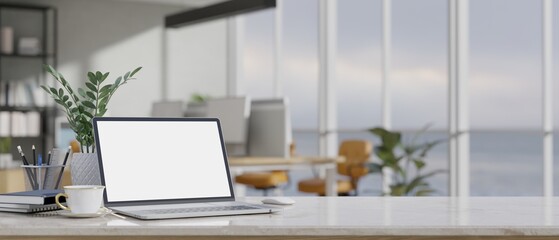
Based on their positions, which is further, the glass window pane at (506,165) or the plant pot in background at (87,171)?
the glass window pane at (506,165)

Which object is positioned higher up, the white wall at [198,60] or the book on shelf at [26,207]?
the white wall at [198,60]

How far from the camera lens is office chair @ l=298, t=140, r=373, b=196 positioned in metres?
7.00

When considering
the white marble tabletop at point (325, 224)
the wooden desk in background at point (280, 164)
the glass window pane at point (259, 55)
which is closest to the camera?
the white marble tabletop at point (325, 224)

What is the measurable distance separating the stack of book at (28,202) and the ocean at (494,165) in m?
16.9

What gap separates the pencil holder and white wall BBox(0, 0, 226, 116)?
22.0 ft

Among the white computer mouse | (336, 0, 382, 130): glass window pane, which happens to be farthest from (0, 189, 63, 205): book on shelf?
(336, 0, 382, 130): glass window pane

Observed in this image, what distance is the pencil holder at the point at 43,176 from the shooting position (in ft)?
7.67

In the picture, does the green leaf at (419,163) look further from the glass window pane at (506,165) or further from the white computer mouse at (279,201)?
the glass window pane at (506,165)

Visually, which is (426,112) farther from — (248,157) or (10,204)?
(10,204)

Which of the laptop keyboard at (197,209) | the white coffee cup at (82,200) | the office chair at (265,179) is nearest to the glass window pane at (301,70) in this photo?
the office chair at (265,179)

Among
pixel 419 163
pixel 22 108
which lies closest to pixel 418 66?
pixel 22 108

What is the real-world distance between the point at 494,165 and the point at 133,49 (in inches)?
657

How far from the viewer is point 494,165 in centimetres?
2428

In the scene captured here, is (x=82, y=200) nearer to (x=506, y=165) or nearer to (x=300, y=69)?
(x=300, y=69)
